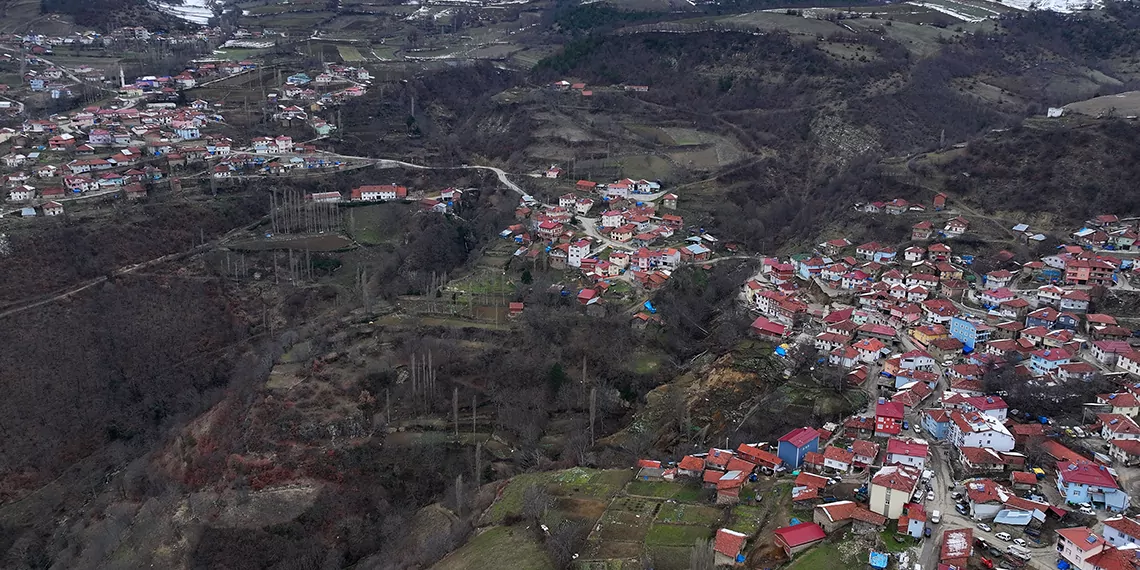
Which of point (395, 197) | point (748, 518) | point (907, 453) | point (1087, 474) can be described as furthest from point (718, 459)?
point (395, 197)

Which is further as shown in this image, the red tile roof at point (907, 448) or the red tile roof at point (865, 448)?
the red tile roof at point (865, 448)

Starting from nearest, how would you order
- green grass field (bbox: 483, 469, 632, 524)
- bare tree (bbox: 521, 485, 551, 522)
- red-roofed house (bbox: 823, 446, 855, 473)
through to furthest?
red-roofed house (bbox: 823, 446, 855, 473) < bare tree (bbox: 521, 485, 551, 522) < green grass field (bbox: 483, 469, 632, 524)

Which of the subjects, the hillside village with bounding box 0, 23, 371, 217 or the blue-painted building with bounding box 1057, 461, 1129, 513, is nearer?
the blue-painted building with bounding box 1057, 461, 1129, 513

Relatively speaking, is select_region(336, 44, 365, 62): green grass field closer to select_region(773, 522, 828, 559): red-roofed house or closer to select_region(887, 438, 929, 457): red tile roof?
select_region(887, 438, 929, 457): red tile roof

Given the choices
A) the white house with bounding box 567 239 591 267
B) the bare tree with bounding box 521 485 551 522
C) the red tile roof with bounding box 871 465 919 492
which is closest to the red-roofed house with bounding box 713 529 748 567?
the red tile roof with bounding box 871 465 919 492

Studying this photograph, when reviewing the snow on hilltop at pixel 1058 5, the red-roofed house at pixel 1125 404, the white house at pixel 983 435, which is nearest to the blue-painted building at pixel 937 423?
the white house at pixel 983 435

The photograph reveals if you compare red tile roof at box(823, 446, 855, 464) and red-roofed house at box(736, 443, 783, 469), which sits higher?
red tile roof at box(823, 446, 855, 464)

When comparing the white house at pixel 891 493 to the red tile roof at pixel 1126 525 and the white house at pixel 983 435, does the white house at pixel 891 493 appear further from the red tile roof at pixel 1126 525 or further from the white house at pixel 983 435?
the red tile roof at pixel 1126 525
